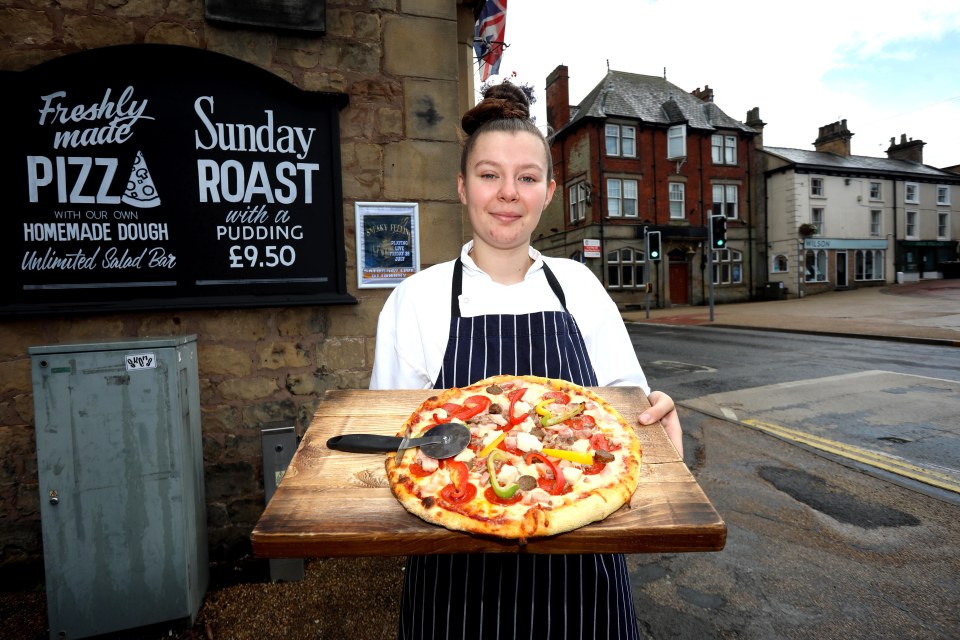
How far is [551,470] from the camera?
66.9 inches

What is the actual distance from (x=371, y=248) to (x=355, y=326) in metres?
0.61

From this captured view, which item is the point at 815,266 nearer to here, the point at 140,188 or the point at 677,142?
the point at 677,142

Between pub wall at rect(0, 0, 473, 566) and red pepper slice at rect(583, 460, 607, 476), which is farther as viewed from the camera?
pub wall at rect(0, 0, 473, 566)

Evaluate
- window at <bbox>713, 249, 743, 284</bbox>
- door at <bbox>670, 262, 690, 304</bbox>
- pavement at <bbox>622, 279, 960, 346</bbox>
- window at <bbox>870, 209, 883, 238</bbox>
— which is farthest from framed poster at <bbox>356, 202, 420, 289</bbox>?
window at <bbox>870, 209, 883, 238</bbox>

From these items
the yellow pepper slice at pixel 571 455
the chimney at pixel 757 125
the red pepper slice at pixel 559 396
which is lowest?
the yellow pepper slice at pixel 571 455

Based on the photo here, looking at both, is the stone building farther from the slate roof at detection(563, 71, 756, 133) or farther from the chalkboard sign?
the chalkboard sign

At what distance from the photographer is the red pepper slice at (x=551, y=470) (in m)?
1.61

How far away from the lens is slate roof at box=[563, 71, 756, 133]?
27.6 m

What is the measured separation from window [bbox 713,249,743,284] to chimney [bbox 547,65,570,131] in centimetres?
1243

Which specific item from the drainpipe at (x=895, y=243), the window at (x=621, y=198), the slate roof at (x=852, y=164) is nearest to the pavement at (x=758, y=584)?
the window at (x=621, y=198)

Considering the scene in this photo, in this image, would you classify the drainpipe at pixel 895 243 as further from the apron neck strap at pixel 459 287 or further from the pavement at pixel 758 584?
the apron neck strap at pixel 459 287

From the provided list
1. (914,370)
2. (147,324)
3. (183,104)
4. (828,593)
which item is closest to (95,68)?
(183,104)

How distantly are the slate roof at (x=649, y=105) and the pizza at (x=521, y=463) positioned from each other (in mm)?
27474

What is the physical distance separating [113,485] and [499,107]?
3.00 m
